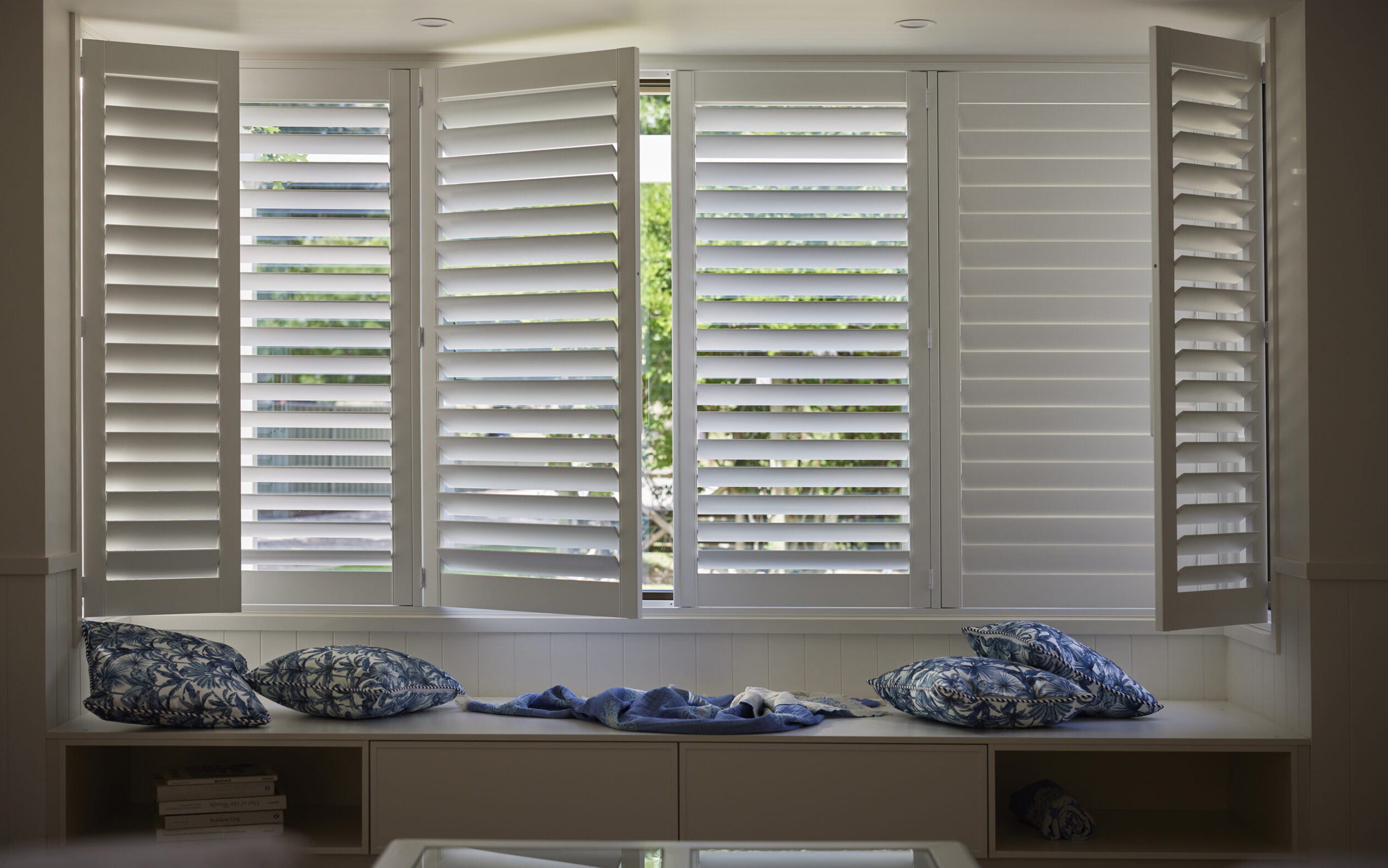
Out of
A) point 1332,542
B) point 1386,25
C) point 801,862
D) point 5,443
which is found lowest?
point 801,862

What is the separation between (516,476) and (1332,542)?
77.8 inches

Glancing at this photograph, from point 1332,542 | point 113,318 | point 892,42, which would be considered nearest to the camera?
point 1332,542

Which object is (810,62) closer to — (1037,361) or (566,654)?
(1037,361)

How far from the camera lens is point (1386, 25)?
101 inches

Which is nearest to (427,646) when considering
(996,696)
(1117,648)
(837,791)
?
(837,791)

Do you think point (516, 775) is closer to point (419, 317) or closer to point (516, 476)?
point (516, 476)

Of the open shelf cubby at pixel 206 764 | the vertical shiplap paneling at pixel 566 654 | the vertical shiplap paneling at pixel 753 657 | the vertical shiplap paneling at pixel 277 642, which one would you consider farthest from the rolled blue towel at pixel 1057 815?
the vertical shiplap paneling at pixel 277 642

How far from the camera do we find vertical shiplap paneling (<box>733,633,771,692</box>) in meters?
3.03

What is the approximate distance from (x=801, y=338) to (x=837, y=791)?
1.18 metres

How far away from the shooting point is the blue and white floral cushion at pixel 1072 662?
265cm

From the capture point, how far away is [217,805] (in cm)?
266

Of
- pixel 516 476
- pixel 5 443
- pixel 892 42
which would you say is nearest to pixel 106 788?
pixel 5 443

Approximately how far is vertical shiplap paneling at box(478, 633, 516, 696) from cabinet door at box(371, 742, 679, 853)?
1.53 ft

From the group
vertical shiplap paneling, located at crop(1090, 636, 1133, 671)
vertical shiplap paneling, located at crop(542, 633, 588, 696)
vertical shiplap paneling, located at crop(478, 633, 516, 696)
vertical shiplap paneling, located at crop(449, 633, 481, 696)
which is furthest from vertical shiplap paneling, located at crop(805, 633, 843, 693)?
vertical shiplap paneling, located at crop(449, 633, 481, 696)
